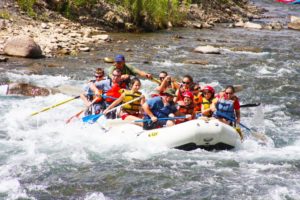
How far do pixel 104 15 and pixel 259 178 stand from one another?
707 inches

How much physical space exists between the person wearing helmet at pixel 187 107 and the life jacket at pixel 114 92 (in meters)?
1.59

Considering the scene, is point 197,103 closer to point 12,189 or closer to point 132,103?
point 132,103

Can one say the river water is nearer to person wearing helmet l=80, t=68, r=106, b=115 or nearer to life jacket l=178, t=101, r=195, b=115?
person wearing helmet l=80, t=68, r=106, b=115

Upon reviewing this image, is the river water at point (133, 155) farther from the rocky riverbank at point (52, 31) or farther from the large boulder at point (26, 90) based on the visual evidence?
the rocky riverbank at point (52, 31)

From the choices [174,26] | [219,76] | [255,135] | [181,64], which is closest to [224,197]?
[255,135]

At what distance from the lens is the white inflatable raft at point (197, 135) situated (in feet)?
27.3

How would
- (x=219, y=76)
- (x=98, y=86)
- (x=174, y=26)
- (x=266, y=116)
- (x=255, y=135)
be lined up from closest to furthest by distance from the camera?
(x=255, y=135) < (x=98, y=86) < (x=266, y=116) < (x=219, y=76) < (x=174, y=26)

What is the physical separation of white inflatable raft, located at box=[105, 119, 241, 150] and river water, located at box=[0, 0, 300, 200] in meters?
0.14

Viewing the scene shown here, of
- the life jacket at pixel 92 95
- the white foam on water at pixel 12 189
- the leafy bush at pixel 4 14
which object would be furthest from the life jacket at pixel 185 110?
the leafy bush at pixel 4 14

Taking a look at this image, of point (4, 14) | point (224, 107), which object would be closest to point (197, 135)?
point (224, 107)

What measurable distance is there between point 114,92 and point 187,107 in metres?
1.84

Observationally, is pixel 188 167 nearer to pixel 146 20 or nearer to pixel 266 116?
pixel 266 116

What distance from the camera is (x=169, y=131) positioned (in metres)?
8.55

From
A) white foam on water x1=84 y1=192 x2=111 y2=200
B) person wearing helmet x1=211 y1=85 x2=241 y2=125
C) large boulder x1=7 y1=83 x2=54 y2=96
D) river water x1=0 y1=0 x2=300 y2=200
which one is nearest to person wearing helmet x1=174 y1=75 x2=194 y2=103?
person wearing helmet x1=211 y1=85 x2=241 y2=125
